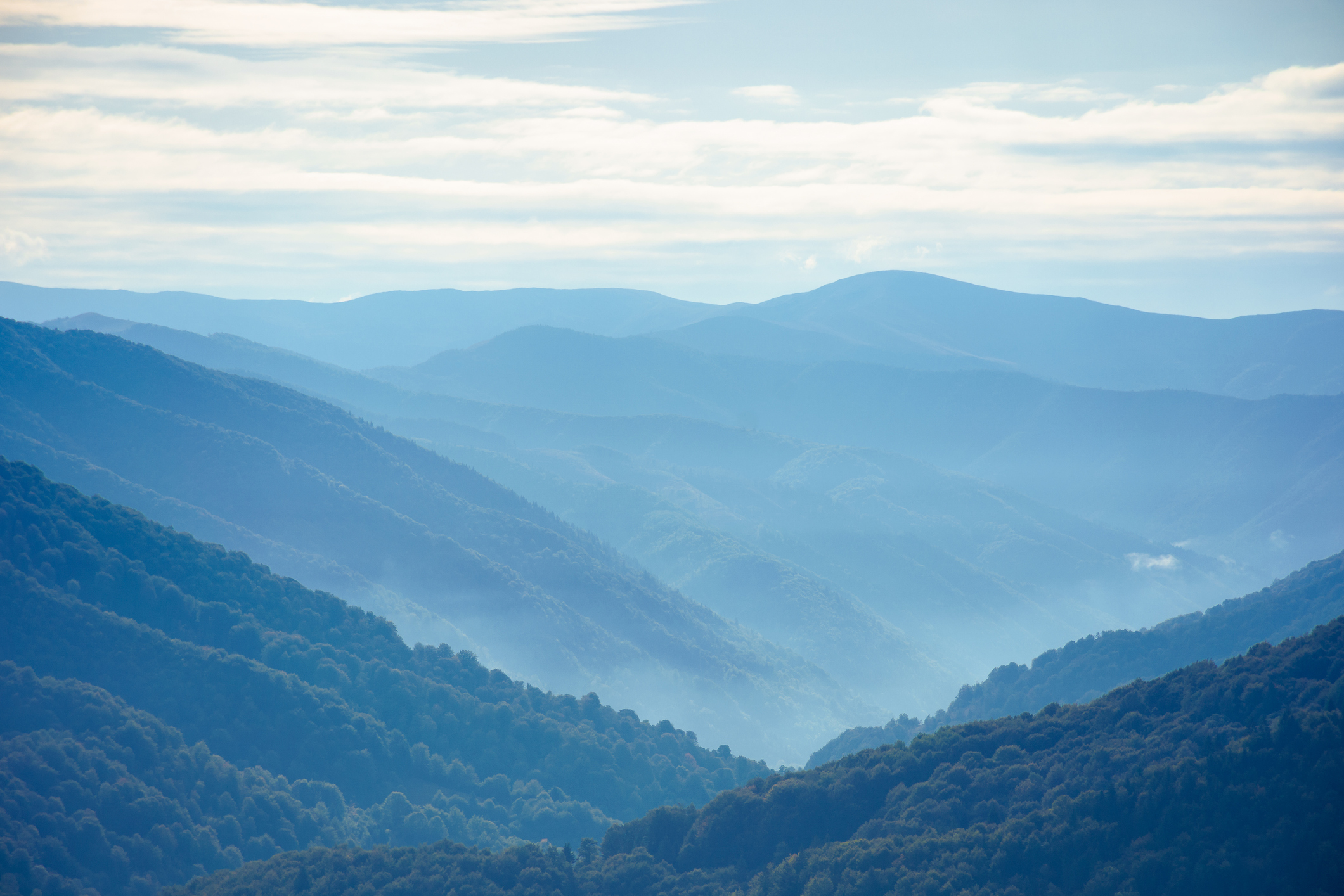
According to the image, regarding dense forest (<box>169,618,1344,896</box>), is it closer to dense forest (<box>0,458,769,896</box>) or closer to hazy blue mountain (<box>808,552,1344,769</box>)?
dense forest (<box>0,458,769,896</box>)

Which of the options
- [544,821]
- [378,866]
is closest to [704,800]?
[544,821]

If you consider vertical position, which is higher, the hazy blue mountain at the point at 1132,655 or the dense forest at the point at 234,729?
the hazy blue mountain at the point at 1132,655

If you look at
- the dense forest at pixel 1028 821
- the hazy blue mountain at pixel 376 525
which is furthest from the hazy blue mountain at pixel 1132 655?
→ the hazy blue mountain at pixel 376 525

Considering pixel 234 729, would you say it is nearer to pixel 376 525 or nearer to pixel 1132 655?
pixel 1132 655

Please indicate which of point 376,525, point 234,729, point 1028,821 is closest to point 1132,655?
point 1028,821

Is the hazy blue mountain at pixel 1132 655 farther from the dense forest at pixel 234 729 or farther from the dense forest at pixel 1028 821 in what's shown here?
the dense forest at pixel 1028 821

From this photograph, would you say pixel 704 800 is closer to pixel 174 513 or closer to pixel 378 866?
pixel 378 866

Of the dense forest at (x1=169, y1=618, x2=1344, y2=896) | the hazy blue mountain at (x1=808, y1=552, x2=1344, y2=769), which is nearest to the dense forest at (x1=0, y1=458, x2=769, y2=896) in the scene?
the dense forest at (x1=169, y1=618, x2=1344, y2=896)
